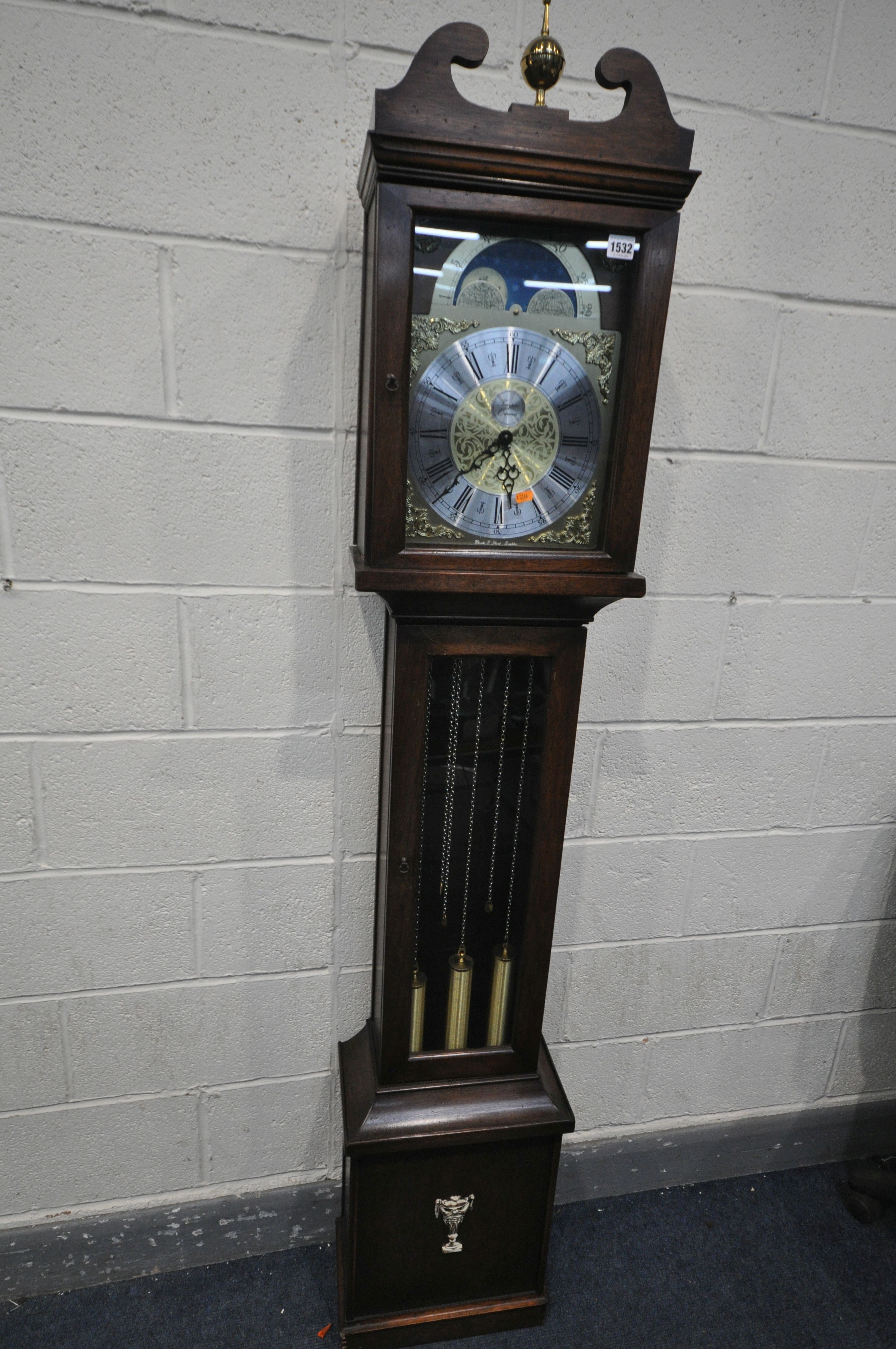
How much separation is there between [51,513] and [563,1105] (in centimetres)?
107

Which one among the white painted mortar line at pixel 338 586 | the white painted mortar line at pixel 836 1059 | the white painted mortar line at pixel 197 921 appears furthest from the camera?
the white painted mortar line at pixel 836 1059

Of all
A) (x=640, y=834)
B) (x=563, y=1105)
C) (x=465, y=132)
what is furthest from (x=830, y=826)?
(x=465, y=132)

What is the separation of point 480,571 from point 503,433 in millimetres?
149

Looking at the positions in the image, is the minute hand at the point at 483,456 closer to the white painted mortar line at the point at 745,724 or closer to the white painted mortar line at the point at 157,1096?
the white painted mortar line at the point at 745,724

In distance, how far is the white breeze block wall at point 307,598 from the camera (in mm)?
944

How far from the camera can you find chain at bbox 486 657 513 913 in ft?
Answer: 3.36

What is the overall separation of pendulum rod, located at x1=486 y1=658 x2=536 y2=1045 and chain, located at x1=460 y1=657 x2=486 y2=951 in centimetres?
5

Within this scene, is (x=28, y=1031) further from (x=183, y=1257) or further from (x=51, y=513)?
(x=51, y=513)

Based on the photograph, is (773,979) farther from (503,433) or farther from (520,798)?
(503,433)

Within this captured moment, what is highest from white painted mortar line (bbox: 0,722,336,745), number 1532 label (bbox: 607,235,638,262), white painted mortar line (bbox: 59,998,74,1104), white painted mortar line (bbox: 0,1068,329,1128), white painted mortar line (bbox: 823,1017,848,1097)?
number 1532 label (bbox: 607,235,638,262)

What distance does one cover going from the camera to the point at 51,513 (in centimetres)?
101

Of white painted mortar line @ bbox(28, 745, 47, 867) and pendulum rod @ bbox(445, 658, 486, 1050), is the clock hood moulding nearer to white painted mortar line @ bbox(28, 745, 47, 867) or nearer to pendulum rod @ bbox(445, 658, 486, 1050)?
pendulum rod @ bbox(445, 658, 486, 1050)

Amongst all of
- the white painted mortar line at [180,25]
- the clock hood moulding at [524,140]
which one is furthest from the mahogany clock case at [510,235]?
the white painted mortar line at [180,25]

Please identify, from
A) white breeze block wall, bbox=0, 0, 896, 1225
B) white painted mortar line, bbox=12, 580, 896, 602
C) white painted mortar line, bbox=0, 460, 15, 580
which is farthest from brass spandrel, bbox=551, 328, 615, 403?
white painted mortar line, bbox=0, 460, 15, 580
